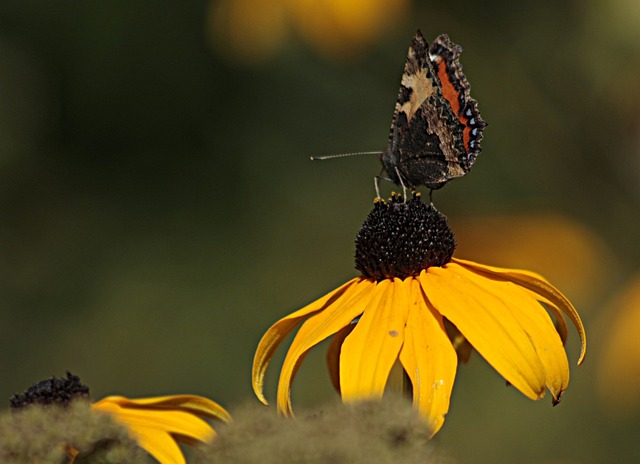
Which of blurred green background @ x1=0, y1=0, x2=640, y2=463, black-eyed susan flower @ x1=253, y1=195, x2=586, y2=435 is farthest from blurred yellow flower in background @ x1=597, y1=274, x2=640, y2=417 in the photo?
black-eyed susan flower @ x1=253, y1=195, x2=586, y2=435

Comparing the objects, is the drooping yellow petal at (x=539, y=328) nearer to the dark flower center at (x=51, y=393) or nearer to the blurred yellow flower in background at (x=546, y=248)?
the dark flower center at (x=51, y=393)

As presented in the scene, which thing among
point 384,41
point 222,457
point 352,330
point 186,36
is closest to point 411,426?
point 222,457

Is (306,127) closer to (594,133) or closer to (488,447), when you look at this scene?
(488,447)

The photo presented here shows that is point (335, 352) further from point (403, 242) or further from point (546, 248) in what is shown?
point (546, 248)

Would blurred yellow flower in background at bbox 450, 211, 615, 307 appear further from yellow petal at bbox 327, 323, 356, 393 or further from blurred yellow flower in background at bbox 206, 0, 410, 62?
yellow petal at bbox 327, 323, 356, 393

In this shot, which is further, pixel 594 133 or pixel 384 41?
pixel 384 41

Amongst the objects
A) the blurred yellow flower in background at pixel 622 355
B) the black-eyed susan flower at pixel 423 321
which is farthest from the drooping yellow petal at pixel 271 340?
the blurred yellow flower in background at pixel 622 355
